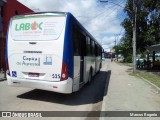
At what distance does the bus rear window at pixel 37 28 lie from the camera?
8.91 m

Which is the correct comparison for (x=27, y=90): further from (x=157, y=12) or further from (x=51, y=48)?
(x=157, y=12)

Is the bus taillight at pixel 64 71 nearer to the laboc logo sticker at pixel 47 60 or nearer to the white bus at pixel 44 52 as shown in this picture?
the white bus at pixel 44 52

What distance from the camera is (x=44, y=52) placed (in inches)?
352

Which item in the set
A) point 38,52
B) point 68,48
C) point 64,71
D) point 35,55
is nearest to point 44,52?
point 38,52

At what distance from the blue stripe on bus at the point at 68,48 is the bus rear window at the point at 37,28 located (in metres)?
0.21

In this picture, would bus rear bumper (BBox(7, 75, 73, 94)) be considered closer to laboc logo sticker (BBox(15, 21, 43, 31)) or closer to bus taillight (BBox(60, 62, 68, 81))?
bus taillight (BBox(60, 62, 68, 81))

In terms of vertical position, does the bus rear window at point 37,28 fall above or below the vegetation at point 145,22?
below

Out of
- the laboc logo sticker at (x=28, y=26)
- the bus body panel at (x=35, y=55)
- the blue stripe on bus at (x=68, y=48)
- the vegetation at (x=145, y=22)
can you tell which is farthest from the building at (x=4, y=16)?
the blue stripe on bus at (x=68, y=48)

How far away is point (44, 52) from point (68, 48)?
0.86 meters

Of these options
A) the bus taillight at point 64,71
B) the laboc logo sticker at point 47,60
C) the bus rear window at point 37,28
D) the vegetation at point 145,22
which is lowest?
the bus taillight at point 64,71

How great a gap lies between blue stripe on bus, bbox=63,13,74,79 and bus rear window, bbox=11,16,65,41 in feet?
0.68

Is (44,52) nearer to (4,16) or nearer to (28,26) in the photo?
(28,26)

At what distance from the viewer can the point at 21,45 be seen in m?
9.36

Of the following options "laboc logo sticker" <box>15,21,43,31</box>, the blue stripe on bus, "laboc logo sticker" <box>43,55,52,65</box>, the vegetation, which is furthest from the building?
the blue stripe on bus
